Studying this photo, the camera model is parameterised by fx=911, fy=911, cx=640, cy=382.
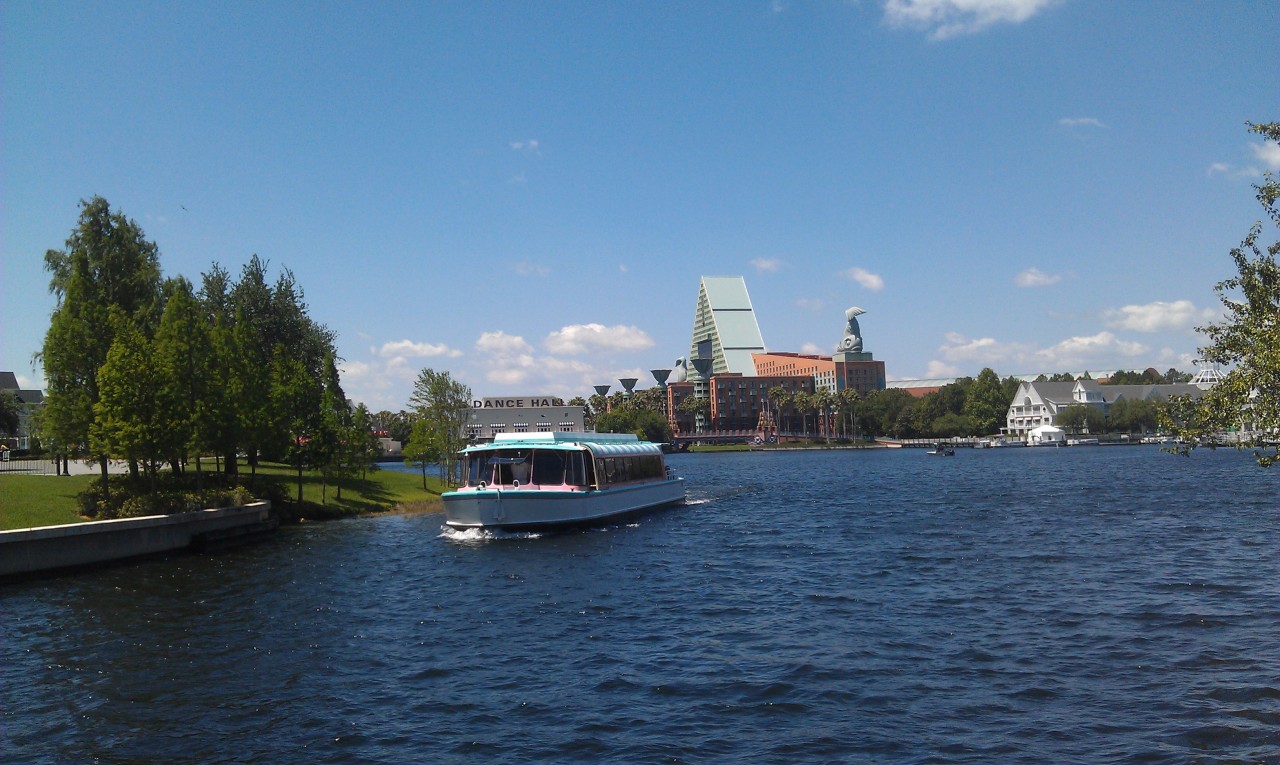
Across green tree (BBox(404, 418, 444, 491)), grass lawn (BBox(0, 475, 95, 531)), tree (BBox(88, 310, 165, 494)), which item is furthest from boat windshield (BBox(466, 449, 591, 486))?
green tree (BBox(404, 418, 444, 491))

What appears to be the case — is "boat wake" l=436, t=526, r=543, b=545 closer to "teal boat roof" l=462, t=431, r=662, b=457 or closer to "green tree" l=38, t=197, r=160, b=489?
"teal boat roof" l=462, t=431, r=662, b=457

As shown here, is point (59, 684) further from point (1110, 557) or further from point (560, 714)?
point (1110, 557)

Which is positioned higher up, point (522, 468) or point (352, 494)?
point (522, 468)

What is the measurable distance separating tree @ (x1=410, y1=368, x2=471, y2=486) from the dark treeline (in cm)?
645

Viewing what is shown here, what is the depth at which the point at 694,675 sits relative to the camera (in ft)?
57.5

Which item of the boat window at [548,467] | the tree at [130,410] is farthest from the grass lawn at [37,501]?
the boat window at [548,467]

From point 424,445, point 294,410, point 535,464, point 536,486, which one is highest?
point 294,410

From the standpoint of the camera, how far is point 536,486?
41188 mm

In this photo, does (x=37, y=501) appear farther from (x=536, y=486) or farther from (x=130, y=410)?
(x=536, y=486)

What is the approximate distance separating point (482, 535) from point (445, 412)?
32.0m

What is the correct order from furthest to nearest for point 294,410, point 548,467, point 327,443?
point 327,443 → point 294,410 → point 548,467

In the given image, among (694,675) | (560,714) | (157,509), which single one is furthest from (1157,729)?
(157,509)

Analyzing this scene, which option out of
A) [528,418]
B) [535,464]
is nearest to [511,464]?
[535,464]

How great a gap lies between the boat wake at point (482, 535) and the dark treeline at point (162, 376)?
470 inches
